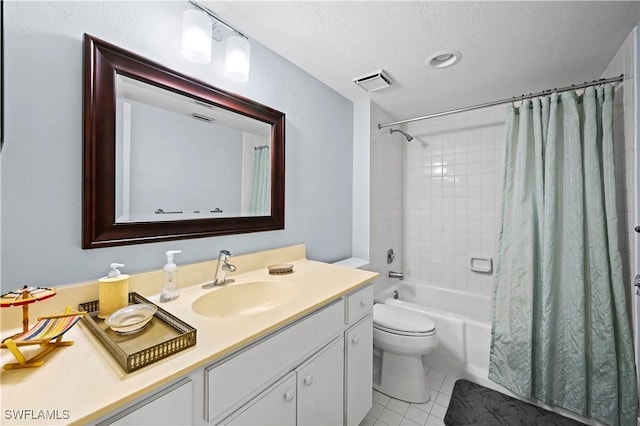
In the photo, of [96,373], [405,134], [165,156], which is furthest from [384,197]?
[96,373]

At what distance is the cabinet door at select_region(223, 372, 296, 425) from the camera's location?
0.76m

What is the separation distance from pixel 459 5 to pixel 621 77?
3.49 ft

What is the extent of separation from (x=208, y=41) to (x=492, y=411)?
2.48 metres

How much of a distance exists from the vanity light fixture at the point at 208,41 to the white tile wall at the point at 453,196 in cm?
202

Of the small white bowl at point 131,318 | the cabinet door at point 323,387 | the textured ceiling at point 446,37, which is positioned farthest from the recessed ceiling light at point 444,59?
the small white bowl at point 131,318

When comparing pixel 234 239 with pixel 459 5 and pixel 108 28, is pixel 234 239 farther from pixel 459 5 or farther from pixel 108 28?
pixel 459 5

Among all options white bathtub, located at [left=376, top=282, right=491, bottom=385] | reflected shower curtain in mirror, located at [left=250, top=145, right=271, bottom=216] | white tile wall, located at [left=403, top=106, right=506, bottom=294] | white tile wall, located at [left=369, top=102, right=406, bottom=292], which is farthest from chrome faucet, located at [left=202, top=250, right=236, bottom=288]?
white tile wall, located at [left=403, top=106, right=506, bottom=294]

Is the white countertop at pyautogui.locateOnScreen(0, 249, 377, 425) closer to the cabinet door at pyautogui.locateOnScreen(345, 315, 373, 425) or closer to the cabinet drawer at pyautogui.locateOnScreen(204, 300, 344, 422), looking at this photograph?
the cabinet drawer at pyautogui.locateOnScreen(204, 300, 344, 422)

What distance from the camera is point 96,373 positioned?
57 centimetres

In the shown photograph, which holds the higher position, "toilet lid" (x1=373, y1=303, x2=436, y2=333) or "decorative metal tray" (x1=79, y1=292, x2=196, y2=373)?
"decorative metal tray" (x1=79, y1=292, x2=196, y2=373)

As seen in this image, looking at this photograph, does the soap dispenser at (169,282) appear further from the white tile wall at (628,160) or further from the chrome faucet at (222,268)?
the white tile wall at (628,160)

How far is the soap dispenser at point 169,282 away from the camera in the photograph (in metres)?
0.99

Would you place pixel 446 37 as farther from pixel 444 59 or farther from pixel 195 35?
pixel 195 35

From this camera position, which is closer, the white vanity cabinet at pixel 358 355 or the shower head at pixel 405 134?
the white vanity cabinet at pixel 358 355
